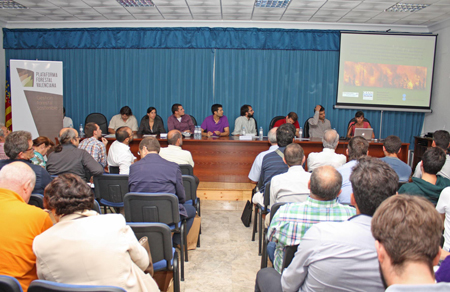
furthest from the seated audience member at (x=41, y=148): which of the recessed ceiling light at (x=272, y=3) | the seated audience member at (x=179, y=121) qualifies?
the recessed ceiling light at (x=272, y=3)

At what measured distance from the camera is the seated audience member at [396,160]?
309 centimetres

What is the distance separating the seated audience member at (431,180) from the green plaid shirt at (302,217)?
3.36 feet

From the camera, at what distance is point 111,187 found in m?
3.15

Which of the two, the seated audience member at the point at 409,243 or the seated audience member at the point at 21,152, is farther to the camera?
the seated audience member at the point at 21,152

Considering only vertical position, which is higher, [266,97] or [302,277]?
[266,97]

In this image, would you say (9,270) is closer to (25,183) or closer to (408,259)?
(25,183)

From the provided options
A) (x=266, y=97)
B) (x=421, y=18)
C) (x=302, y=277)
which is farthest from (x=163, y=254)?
(x=421, y=18)

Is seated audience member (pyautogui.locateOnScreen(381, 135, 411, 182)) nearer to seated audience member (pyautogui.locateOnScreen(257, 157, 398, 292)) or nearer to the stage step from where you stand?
seated audience member (pyautogui.locateOnScreen(257, 157, 398, 292))

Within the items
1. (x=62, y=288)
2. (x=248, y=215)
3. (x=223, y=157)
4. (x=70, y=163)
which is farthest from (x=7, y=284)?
(x=223, y=157)

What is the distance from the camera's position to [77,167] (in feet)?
10.5

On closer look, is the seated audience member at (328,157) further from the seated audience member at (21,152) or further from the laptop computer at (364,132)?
the seated audience member at (21,152)

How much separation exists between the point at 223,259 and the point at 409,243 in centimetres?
238

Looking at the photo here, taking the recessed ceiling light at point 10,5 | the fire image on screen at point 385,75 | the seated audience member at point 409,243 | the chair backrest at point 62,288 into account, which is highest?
the recessed ceiling light at point 10,5

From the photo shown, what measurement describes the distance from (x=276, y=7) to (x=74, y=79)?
4.90 meters
